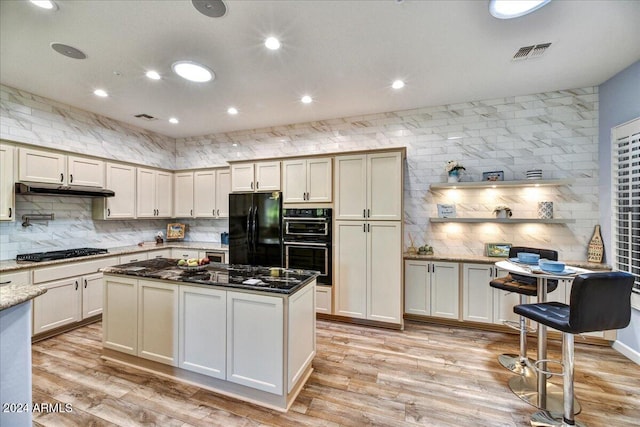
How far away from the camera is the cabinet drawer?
3070 mm

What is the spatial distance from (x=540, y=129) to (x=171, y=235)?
6252mm

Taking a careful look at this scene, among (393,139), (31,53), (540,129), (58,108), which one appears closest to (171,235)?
(58,108)

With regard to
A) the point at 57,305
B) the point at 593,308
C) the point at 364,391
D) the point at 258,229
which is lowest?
the point at 364,391

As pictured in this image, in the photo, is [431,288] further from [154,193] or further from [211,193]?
[154,193]

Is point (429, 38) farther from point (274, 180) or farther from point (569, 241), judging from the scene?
point (569, 241)

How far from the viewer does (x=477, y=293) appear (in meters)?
3.33

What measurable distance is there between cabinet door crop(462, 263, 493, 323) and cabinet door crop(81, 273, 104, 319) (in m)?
4.93

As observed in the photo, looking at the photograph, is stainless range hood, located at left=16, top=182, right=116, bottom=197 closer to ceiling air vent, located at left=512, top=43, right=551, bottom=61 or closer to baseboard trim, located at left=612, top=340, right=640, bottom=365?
ceiling air vent, located at left=512, top=43, right=551, bottom=61

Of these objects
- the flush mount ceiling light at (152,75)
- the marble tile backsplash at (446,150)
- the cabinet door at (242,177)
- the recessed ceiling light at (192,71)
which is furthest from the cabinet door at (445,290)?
the flush mount ceiling light at (152,75)

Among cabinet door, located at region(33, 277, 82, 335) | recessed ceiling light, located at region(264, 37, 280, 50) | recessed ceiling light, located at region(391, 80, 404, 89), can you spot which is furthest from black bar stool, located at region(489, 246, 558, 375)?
cabinet door, located at region(33, 277, 82, 335)

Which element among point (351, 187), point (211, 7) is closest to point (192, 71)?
point (211, 7)

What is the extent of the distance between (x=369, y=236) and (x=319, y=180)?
41.4 inches

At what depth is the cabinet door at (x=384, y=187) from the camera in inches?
134

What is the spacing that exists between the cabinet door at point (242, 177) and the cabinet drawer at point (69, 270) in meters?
2.04
